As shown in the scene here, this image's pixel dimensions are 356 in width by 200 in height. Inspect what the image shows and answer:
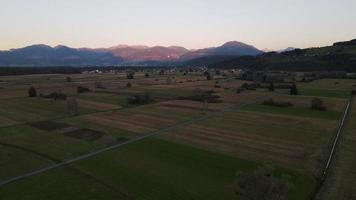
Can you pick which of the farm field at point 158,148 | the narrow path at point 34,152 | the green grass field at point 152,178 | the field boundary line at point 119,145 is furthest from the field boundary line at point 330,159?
the narrow path at point 34,152

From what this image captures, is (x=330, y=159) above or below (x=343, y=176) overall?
below

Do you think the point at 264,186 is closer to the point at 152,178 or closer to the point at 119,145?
the point at 152,178

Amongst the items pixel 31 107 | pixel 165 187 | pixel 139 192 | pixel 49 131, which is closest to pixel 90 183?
pixel 139 192

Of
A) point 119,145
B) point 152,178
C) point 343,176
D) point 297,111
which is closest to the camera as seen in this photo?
point 152,178

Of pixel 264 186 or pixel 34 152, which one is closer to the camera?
pixel 264 186

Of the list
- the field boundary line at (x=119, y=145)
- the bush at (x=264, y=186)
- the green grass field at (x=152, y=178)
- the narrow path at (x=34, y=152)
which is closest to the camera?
the bush at (x=264, y=186)

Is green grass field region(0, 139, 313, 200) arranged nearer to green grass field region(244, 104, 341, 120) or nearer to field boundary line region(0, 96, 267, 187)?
field boundary line region(0, 96, 267, 187)

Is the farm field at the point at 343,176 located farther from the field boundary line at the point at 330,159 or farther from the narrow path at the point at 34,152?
the narrow path at the point at 34,152

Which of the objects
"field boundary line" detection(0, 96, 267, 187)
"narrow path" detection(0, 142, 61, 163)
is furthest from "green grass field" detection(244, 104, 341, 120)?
"narrow path" detection(0, 142, 61, 163)

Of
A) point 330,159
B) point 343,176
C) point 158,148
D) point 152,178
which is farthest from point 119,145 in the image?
point 343,176
